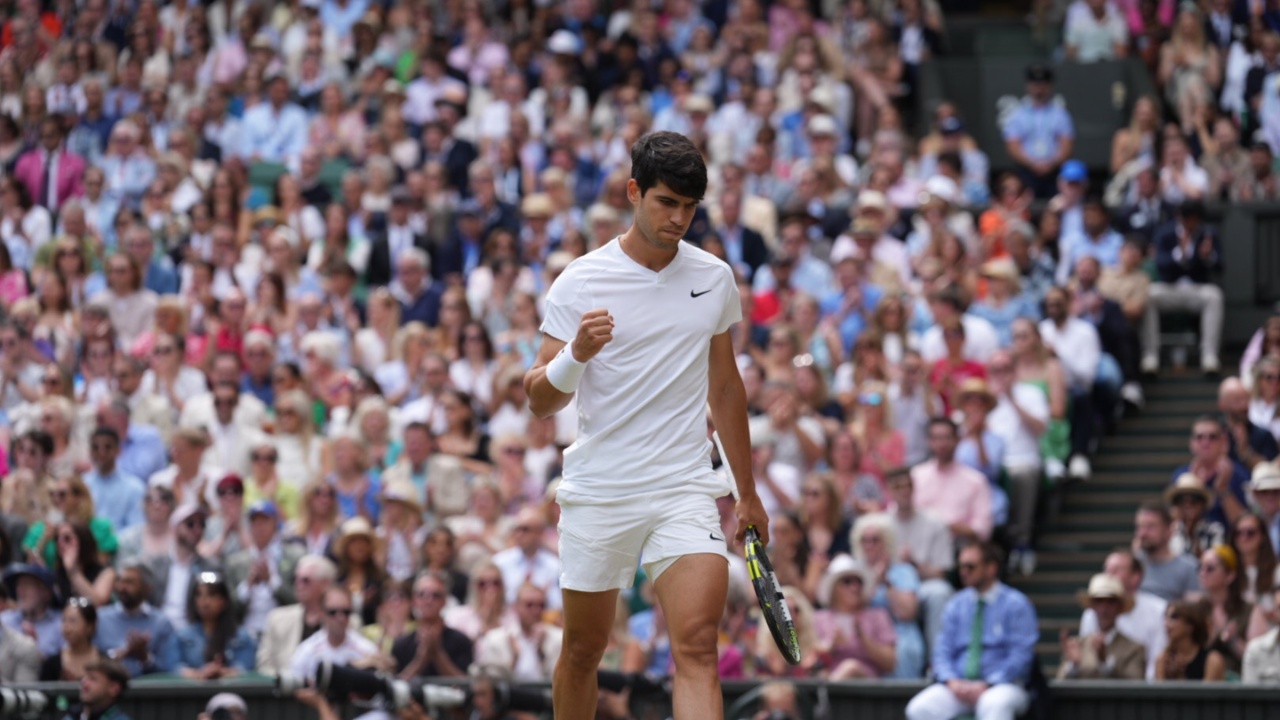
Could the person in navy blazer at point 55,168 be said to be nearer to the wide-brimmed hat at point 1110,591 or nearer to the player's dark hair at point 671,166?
the wide-brimmed hat at point 1110,591

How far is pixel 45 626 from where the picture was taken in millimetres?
12367

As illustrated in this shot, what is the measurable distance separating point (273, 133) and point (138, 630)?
7.64 meters

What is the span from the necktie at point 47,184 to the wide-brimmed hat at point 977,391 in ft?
29.5

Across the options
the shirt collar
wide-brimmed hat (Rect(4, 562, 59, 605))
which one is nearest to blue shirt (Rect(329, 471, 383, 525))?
wide-brimmed hat (Rect(4, 562, 59, 605))

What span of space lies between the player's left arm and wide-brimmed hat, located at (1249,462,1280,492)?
5680 millimetres

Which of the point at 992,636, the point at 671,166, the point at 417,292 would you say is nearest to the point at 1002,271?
the point at 992,636

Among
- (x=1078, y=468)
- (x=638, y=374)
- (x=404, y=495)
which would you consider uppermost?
(x=638, y=374)

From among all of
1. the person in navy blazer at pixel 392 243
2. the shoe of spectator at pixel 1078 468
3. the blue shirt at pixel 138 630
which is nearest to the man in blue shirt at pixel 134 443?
the blue shirt at pixel 138 630

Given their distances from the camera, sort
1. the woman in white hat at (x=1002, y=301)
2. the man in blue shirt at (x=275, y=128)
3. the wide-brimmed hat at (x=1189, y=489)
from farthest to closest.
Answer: the man in blue shirt at (x=275, y=128) → the woman in white hat at (x=1002, y=301) → the wide-brimmed hat at (x=1189, y=489)

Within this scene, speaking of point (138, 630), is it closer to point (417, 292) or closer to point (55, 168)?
point (417, 292)

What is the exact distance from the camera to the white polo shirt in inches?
276

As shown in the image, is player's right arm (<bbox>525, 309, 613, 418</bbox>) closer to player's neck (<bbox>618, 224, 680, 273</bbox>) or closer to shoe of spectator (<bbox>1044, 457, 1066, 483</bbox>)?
player's neck (<bbox>618, 224, 680, 273</bbox>)

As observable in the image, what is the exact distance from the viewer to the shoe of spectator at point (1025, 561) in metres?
14.0

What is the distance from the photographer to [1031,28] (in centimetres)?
2136
